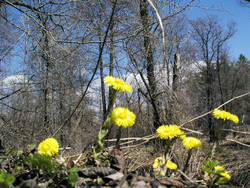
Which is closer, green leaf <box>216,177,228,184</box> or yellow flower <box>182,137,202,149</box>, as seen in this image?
green leaf <box>216,177,228,184</box>

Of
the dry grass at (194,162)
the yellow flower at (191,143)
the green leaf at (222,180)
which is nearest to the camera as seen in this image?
the green leaf at (222,180)


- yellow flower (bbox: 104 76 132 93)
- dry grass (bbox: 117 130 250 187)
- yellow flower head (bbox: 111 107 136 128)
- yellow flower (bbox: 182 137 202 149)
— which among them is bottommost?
dry grass (bbox: 117 130 250 187)

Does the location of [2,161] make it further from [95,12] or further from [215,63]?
[215,63]

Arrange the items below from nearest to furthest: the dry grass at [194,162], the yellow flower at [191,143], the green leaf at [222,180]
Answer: the green leaf at [222,180]
the yellow flower at [191,143]
the dry grass at [194,162]

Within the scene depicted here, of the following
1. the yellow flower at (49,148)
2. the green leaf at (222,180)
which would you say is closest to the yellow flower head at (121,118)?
the yellow flower at (49,148)

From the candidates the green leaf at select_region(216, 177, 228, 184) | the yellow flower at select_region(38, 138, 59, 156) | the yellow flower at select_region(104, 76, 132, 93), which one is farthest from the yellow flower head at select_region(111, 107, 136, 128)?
the green leaf at select_region(216, 177, 228, 184)

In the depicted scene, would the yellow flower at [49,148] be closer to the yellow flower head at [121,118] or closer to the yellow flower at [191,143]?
the yellow flower head at [121,118]

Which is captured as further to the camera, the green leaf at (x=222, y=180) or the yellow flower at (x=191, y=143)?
the yellow flower at (x=191, y=143)

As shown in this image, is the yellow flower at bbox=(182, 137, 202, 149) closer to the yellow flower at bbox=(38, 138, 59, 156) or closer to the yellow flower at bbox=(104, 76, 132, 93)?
the yellow flower at bbox=(104, 76, 132, 93)

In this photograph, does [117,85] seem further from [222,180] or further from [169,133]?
[222,180]

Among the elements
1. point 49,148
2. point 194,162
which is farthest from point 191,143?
point 49,148

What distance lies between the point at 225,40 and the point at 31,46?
706 inches

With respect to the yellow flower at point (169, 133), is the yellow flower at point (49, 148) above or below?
below

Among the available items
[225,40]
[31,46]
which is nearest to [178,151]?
[31,46]
